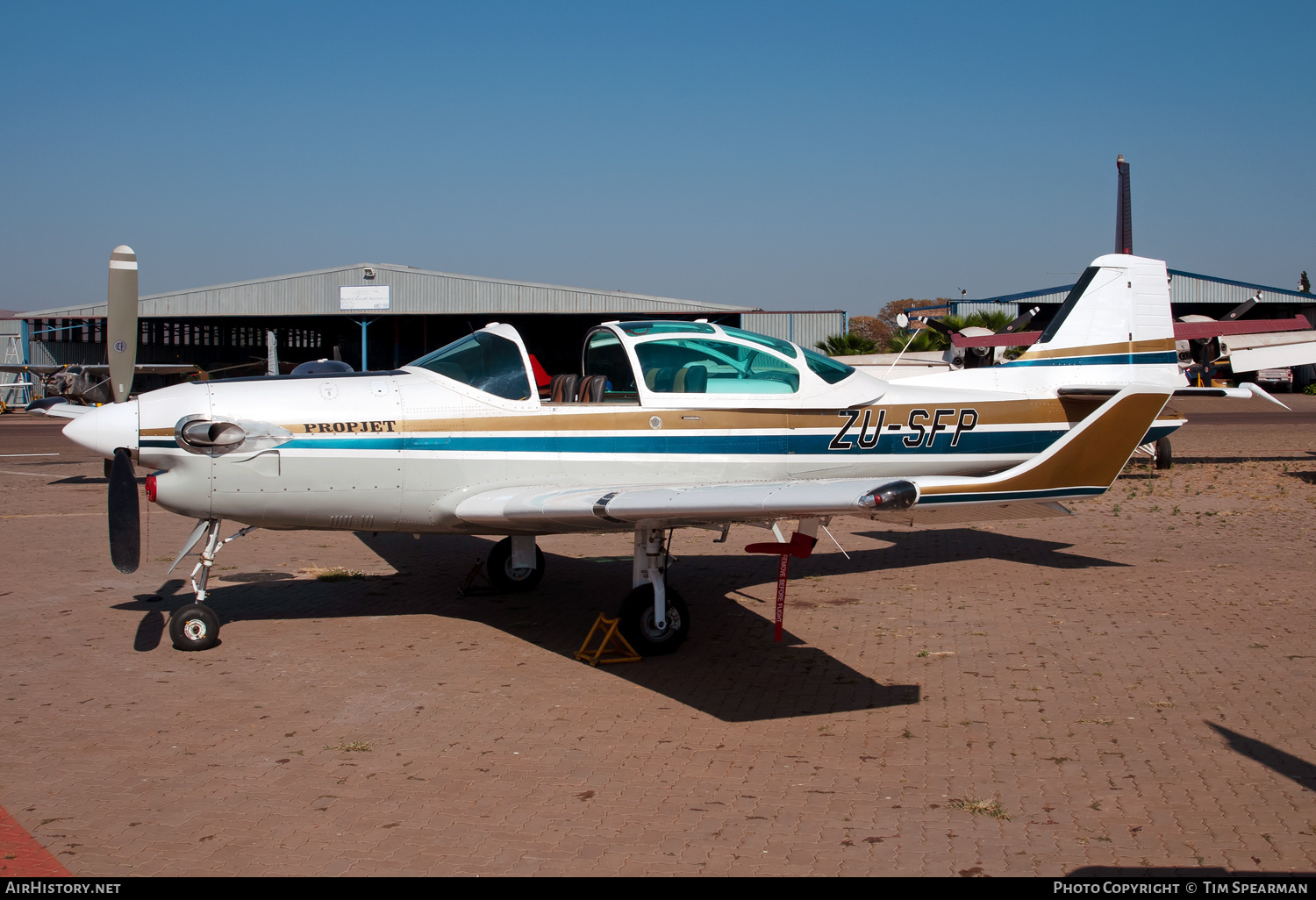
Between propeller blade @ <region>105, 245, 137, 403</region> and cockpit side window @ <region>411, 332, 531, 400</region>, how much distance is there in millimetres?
2384

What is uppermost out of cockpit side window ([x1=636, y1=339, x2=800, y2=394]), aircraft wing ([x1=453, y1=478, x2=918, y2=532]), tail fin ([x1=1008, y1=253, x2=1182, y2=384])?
tail fin ([x1=1008, y1=253, x2=1182, y2=384])

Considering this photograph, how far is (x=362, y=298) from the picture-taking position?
41.0 meters

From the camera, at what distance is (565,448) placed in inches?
263

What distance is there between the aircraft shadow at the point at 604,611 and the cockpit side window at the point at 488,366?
1.93 metres

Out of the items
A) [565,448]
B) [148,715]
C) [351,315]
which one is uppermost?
[351,315]

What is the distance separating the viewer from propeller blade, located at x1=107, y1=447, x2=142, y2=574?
20.1 feet

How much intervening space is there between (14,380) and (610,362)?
53766 mm

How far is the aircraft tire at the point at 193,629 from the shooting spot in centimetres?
650

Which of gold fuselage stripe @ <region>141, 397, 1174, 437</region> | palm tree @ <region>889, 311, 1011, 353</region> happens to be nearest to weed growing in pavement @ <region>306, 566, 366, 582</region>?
gold fuselage stripe @ <region>141, 397, 1174, 437</region>

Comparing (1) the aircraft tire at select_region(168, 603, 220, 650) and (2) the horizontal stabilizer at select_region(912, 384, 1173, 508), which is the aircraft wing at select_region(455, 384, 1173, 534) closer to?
(2) the horizontal stabilizer at select_region(912, 384, 1173, 508)

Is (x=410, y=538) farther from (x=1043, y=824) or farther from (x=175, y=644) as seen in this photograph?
(x=1043, y=824)

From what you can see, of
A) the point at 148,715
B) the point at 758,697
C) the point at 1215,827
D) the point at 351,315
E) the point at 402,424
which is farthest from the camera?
the point at 351,315
